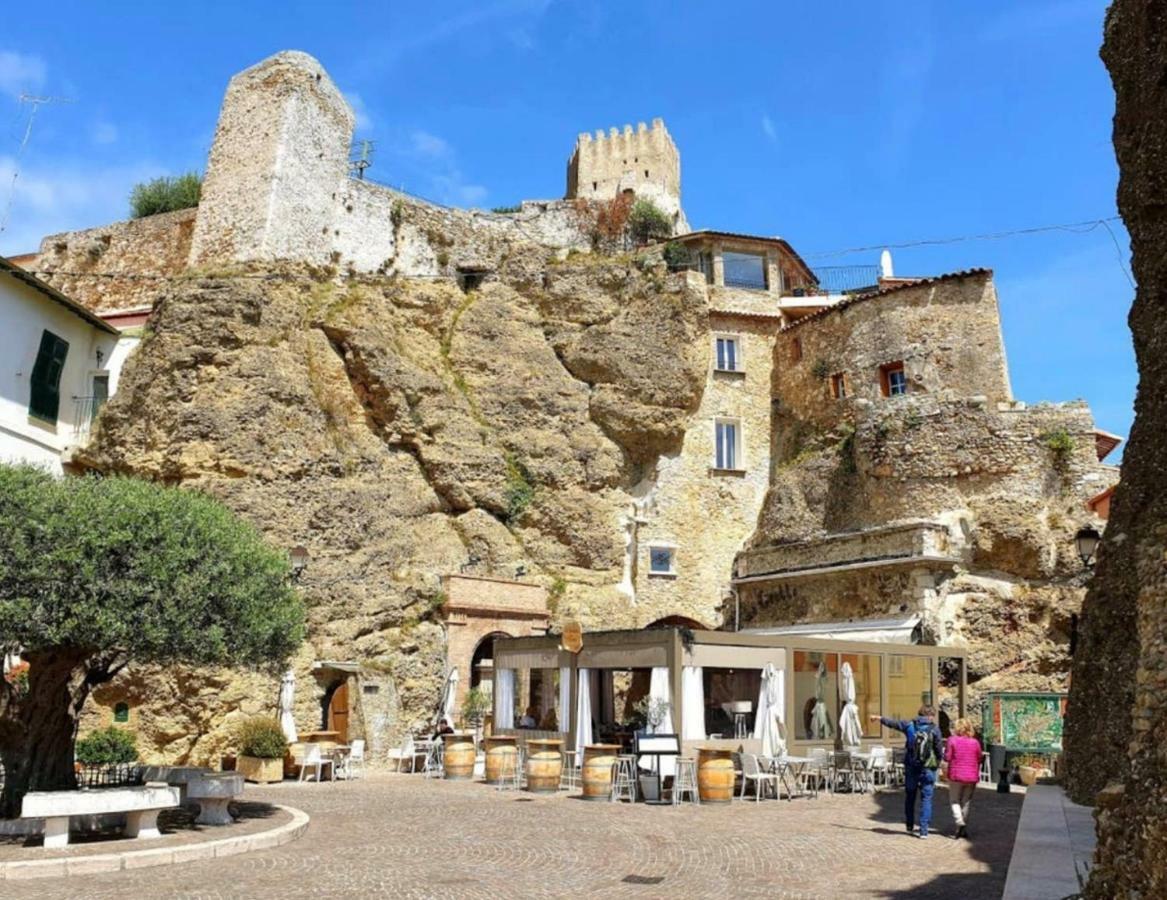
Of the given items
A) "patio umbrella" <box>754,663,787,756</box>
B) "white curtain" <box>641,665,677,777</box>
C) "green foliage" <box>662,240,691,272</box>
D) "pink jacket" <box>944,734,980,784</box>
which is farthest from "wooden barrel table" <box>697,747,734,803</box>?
"green foliage" <box>662,240,691,272</box>

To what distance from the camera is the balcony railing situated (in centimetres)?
2750

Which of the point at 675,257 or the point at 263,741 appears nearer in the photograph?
the point at 263,741

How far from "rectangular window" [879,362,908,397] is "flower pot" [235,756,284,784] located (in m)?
20.7

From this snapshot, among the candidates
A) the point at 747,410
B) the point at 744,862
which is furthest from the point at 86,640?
the point at 747,410

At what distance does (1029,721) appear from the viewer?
767 inches

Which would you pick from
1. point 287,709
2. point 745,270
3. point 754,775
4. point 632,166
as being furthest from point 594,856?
point 632,166

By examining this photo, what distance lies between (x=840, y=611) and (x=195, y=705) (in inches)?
657

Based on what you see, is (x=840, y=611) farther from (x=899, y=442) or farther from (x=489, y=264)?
(x=489, y=264)

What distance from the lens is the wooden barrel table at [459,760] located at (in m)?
20.3

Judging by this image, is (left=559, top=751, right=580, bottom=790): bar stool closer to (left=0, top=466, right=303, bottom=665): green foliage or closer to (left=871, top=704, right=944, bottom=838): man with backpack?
(left=0, top=466, right=303, bottom=665): green foliage

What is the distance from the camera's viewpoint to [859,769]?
1812 centimetres

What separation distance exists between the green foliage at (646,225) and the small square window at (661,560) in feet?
40.0

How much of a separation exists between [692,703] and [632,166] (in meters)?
33.9

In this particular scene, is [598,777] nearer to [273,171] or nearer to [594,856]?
[594,856]
